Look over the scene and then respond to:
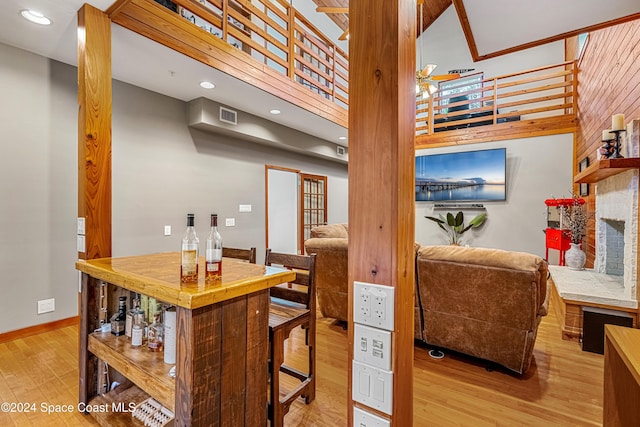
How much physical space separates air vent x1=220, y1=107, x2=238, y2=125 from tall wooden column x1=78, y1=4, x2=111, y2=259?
1.82 meters

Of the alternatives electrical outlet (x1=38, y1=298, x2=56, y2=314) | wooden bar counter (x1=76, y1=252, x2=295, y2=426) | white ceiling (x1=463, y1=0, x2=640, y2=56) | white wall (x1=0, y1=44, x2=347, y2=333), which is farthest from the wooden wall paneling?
electrical outlet (x1=38, y1=298, x2=56, y2=314)

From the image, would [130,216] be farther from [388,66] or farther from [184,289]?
[388,66]

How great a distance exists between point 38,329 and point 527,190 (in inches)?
277

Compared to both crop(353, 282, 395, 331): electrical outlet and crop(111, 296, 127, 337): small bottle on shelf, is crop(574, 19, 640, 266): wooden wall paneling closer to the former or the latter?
crop(353, 282, 395, 331): electrical outlet

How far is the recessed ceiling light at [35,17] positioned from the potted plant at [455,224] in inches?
242

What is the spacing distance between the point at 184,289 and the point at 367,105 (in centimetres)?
95

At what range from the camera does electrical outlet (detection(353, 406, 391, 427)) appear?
0.85 meters

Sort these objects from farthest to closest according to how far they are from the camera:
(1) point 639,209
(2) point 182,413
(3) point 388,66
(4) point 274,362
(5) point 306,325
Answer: (1) point 639,209
(5) point 306,325
(4) point 274,362
(2) point 182,413
(3) point 388,66

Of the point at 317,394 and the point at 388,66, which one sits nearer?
the point at 388,66

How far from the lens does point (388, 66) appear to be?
811mm

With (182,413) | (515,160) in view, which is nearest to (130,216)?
(182,413)

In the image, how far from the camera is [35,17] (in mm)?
2223

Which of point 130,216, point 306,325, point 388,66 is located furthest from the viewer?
point 130,216

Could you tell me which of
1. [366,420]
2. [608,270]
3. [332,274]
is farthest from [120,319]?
[608,270]
